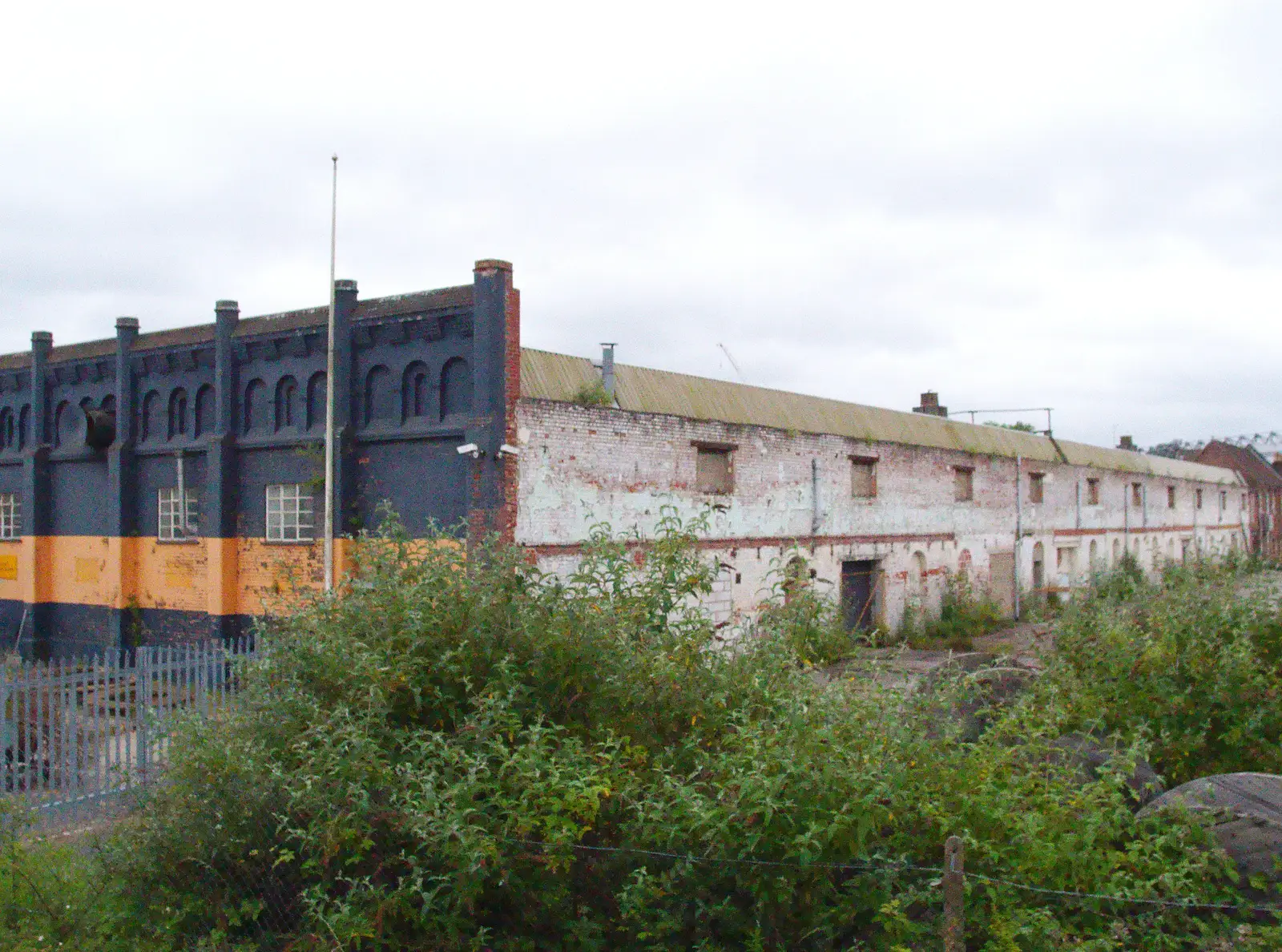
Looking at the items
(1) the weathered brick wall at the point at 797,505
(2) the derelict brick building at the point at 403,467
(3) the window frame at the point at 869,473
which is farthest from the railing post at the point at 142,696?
(3) the window frame at the point at 869,473

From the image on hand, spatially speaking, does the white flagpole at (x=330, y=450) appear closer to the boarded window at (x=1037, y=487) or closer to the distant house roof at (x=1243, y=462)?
the boarded window at (x=1037, y=487)

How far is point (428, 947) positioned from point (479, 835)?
639 millimetres

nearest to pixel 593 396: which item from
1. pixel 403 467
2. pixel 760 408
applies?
pixel 403 467

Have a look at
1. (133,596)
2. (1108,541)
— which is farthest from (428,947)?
(1108,541)

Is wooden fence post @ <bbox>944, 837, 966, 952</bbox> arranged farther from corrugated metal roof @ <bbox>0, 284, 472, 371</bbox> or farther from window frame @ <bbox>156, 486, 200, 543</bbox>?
window frame @ <bbox>156, 486, 200, 543</bbox>

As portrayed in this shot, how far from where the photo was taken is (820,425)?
20500 mm

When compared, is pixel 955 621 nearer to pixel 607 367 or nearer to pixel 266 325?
pixel 607 367

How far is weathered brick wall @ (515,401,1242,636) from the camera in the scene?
1319cm

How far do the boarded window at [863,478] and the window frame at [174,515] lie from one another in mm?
11271

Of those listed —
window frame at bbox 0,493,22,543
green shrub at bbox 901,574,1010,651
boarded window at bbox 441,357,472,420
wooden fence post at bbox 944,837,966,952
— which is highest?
boarded window at bbox 441,357,472,420

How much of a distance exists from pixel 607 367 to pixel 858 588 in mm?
7099

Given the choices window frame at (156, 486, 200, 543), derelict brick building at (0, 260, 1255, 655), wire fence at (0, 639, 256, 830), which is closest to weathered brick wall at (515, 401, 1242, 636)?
derelict brick building at (0, 260, 1255, 655)

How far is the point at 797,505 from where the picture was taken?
17359 millimetres

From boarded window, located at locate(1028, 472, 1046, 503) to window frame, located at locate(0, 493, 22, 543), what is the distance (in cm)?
2265
